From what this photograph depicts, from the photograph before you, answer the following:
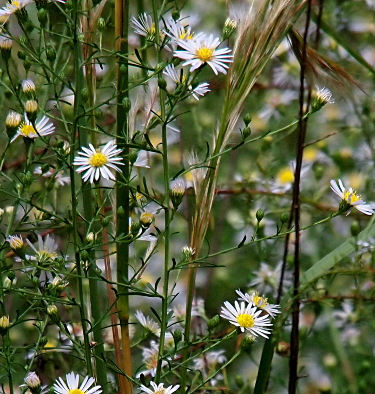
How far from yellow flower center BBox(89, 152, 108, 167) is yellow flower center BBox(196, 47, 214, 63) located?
0.51 feet

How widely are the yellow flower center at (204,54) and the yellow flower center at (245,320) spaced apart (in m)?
0.31

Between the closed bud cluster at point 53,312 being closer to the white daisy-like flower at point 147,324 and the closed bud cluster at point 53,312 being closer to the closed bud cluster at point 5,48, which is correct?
the white daisy-like flower at point 147,324

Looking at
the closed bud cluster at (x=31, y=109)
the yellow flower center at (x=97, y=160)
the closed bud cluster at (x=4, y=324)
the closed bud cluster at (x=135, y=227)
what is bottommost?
the closed bud cluster at (x=4, y=324)

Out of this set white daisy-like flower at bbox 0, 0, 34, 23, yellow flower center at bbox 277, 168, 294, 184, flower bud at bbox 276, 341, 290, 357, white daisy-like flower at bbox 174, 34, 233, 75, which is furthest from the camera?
yellow flower center at bbox 277, 168, 294, 184

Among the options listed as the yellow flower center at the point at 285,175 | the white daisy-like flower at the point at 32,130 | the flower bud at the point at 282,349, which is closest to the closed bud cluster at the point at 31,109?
the white daisy-like flower at the point at 32,130

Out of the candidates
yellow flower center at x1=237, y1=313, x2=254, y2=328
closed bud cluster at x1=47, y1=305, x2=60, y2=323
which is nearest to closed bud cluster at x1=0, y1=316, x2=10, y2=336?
closed bud cluster at x1=47, y1=305, x2=60, y2=323

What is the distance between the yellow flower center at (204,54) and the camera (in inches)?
31.5

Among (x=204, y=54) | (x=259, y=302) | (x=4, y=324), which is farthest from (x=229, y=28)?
(x=4, y=324)

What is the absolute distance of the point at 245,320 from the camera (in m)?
0.88

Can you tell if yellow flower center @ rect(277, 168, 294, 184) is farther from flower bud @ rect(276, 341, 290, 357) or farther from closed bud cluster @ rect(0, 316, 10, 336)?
closed bud cluster @ rect(0, 316, 10, 336)

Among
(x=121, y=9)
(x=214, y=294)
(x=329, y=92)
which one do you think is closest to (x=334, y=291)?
(x=214, y=294)

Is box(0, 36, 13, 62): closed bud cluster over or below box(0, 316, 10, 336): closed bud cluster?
over

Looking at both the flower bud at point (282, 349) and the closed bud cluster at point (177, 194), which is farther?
the flower bud at point (282, 349)

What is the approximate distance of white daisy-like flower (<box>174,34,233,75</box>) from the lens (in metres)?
0.79
